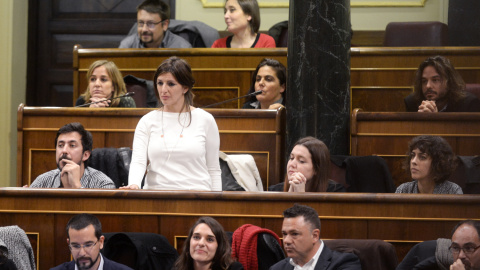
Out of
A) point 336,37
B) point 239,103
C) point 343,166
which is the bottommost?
point 343,166

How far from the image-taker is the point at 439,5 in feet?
18.6

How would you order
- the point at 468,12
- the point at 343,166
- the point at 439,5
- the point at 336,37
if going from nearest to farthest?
the point at 343,166
the point at 336,37
the point at 468,12
the point at 439,5

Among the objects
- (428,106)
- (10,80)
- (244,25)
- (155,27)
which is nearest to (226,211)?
(428,106)

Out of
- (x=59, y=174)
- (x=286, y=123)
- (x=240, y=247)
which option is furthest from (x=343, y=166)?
(x=59, y=174)

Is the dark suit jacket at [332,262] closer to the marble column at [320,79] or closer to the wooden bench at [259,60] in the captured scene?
the marble column at [320,79]

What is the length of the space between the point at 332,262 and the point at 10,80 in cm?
342

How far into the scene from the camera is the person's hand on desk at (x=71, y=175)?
318cm

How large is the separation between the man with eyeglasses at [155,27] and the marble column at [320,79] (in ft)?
3.78

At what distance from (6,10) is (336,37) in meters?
2.60

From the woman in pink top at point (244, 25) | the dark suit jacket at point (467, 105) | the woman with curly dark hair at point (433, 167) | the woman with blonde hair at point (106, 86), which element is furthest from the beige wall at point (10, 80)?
the woman with curly dark hair at point (433, 167)

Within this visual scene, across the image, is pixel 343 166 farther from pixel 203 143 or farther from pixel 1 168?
pixel 1 168

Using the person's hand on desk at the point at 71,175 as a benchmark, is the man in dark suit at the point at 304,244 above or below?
below

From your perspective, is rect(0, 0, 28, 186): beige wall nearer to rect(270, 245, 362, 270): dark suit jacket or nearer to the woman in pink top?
the woman in pink top

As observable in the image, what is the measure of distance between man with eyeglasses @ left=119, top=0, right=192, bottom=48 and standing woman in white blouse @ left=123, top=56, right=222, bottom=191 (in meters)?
1.44
